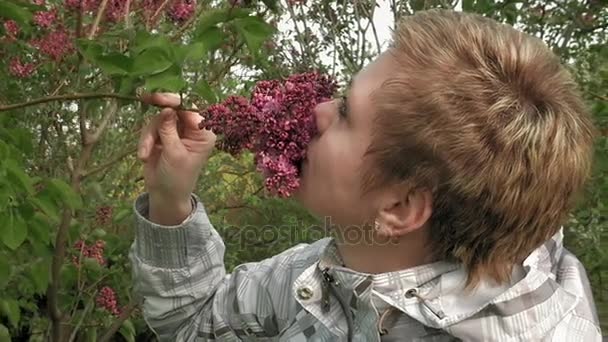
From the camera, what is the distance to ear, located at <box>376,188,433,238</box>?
1480 millimetres

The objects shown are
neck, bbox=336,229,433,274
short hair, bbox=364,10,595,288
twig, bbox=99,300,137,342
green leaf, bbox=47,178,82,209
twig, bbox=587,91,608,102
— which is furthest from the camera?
twig, bbox=99,300,137,342

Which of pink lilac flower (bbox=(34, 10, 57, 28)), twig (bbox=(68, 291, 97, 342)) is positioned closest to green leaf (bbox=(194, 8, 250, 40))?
pink lilac flower (bbox=(34, 10, 57, 28))

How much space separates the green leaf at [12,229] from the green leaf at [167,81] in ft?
2.01

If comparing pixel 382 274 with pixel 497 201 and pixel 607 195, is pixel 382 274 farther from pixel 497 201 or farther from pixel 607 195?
pixel 607 195

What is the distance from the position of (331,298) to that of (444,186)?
9.8 inches

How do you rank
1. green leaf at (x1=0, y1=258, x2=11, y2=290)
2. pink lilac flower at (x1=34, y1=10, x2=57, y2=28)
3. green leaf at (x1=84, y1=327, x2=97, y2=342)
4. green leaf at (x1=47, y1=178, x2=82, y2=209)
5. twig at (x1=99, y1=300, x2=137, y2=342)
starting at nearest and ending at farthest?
green leaf at (x1=47, y1=178, x2=82, y2=209)
green leaf at (x1=0, y1=258, x2=11, y2=290)
pink lilac flower at (x1=34, y1=10, x2=57, y2=28)
twig at (x1=99, y1=300, x2=137, y2=342)
green leaf at (x1=84, y1=327, x2=97, y2=342)

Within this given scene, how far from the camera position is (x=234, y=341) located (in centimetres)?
171

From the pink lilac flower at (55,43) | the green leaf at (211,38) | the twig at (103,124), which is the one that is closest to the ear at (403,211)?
the green leaf at (211,38)

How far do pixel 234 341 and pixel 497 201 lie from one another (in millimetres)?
529

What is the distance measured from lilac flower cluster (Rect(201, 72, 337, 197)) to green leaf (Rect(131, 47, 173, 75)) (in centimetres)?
28

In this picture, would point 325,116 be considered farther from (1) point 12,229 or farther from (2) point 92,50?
(1) point 12,229

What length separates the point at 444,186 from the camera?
1451mm

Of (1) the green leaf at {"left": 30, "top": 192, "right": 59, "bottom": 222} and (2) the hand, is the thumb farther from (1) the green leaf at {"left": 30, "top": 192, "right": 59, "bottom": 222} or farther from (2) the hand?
(1) the green leaf at {"left": 30, "top": 192, "right": 59, "bottom": 222}

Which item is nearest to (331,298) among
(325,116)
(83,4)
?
(325,116)
